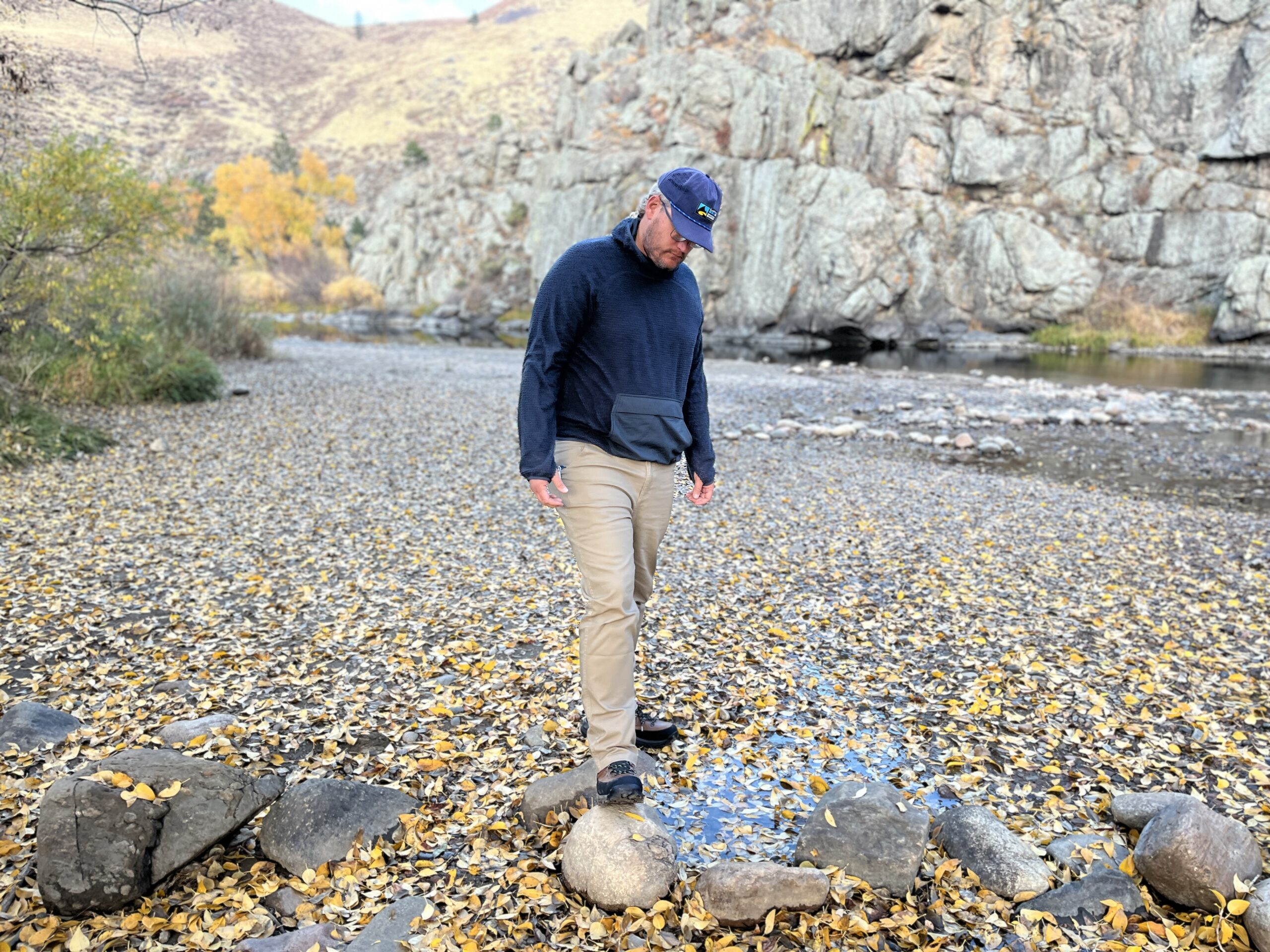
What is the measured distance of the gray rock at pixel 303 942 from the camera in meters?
3.12

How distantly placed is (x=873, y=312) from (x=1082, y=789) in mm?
52972

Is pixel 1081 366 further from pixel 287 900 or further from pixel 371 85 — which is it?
pixel 371 85

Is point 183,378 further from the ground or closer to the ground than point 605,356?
closer to the ground

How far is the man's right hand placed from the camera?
3.73 metres

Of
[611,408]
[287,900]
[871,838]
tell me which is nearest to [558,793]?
[287,900]

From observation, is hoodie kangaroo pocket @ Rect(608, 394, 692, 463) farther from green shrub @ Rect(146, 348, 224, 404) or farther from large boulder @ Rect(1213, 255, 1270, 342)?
large boulder @ Rect(1213, 255, 1270, 342)

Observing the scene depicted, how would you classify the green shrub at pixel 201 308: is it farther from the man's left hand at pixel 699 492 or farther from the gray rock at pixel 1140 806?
the gray rock at pixel 1140 806

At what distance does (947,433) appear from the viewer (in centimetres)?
1922

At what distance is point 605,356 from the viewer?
12.5 ft

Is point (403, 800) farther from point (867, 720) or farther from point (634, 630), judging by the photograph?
point (867, 720)

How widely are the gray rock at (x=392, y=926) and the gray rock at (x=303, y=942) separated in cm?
8

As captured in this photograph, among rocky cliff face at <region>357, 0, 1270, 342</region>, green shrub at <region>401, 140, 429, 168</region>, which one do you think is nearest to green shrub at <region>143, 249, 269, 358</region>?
rocky cliff face at <region>357, 0, 1270, 342</region>

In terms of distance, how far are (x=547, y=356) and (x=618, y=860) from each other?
7.45 ft

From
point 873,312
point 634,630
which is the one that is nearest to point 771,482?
point 634,630
